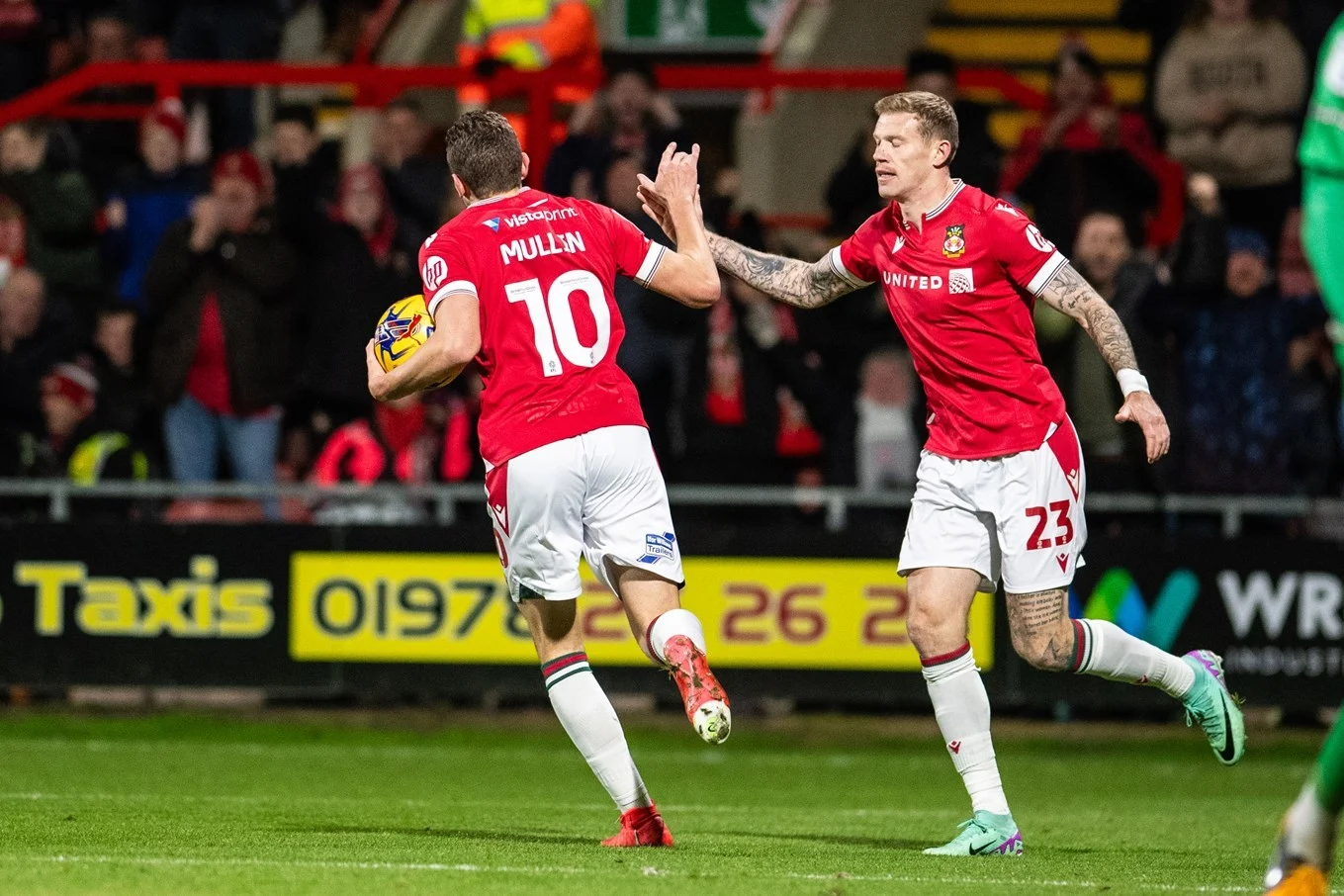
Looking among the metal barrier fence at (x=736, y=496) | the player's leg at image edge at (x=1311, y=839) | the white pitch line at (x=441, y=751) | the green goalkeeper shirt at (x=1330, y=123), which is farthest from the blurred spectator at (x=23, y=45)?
the player's leg at image edge at (x=1311, y=839)

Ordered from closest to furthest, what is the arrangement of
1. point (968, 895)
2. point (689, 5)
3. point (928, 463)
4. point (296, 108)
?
point (968, 895) → point (928, 463) → point (296, 108) → point (689, 5)

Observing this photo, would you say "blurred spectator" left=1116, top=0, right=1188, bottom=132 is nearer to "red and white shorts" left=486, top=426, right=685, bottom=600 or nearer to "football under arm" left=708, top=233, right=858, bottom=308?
"football under arm" left=708, top=233, right=858, bottom=308

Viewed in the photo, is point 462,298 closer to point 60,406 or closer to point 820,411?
point 820,411

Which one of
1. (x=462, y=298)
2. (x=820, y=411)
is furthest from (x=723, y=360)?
(x=462, y=298)

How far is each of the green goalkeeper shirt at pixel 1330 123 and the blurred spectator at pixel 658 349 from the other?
7.76 meters

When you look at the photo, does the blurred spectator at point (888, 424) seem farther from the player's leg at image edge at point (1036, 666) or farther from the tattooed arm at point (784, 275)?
the player's leg at image edge at point (1036, 666)

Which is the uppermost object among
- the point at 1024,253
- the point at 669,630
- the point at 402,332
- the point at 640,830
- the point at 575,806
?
the point at 1024,253

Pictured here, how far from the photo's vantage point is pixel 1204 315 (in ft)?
43.3

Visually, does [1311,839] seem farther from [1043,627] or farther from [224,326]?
[224,326]

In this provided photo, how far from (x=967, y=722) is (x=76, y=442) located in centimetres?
759

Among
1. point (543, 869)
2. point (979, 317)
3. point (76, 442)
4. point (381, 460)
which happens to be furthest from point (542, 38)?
point (543, 869)

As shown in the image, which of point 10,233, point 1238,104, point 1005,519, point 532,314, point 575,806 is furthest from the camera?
point 10,233

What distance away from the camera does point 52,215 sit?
14.6 meters

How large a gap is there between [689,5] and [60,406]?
7589 mm
